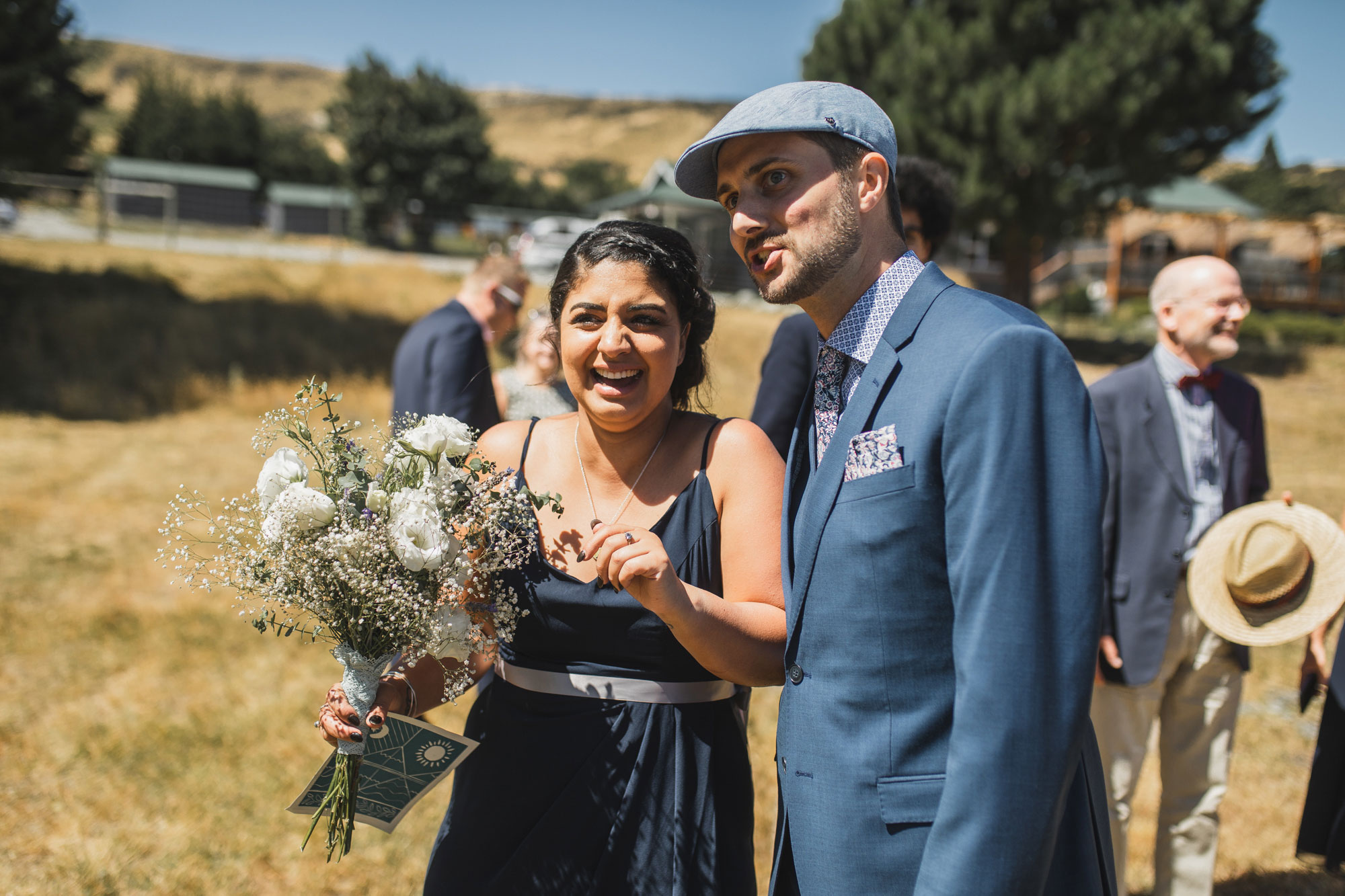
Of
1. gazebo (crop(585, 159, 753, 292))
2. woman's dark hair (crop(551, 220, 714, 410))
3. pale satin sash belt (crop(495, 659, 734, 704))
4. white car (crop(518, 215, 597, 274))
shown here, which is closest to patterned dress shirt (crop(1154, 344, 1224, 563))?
woman's dark hair (crop(551, 220, 714, 410))

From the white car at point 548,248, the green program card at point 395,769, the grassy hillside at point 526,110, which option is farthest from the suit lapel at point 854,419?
the grassy hillside at point 526,110

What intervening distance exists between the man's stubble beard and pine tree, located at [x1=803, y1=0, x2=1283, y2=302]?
18.8 meters

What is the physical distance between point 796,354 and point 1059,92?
1878 cm

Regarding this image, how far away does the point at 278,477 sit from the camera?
6.25ft

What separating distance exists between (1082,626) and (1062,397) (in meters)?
0.37

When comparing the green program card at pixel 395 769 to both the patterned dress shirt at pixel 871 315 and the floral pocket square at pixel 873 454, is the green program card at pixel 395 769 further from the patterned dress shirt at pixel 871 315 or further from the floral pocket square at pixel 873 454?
the patterned dress shirt at pixel 871 315

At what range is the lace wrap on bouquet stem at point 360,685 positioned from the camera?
195cm

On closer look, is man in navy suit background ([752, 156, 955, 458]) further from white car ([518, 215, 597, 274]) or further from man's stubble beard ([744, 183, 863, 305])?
white car ([518, 215, 597, 274])

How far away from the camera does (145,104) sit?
5009cm

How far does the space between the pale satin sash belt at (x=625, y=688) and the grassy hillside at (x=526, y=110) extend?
102 m

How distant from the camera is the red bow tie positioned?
140 inches

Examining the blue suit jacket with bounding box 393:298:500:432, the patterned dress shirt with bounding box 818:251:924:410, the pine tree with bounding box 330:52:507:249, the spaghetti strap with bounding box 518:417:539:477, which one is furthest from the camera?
the pine tree with bounding box 330:52:507:249

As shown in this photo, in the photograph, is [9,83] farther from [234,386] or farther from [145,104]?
[145,104]

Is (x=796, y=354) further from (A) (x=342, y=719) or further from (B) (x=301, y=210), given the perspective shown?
(B) (x=301, y=210)
